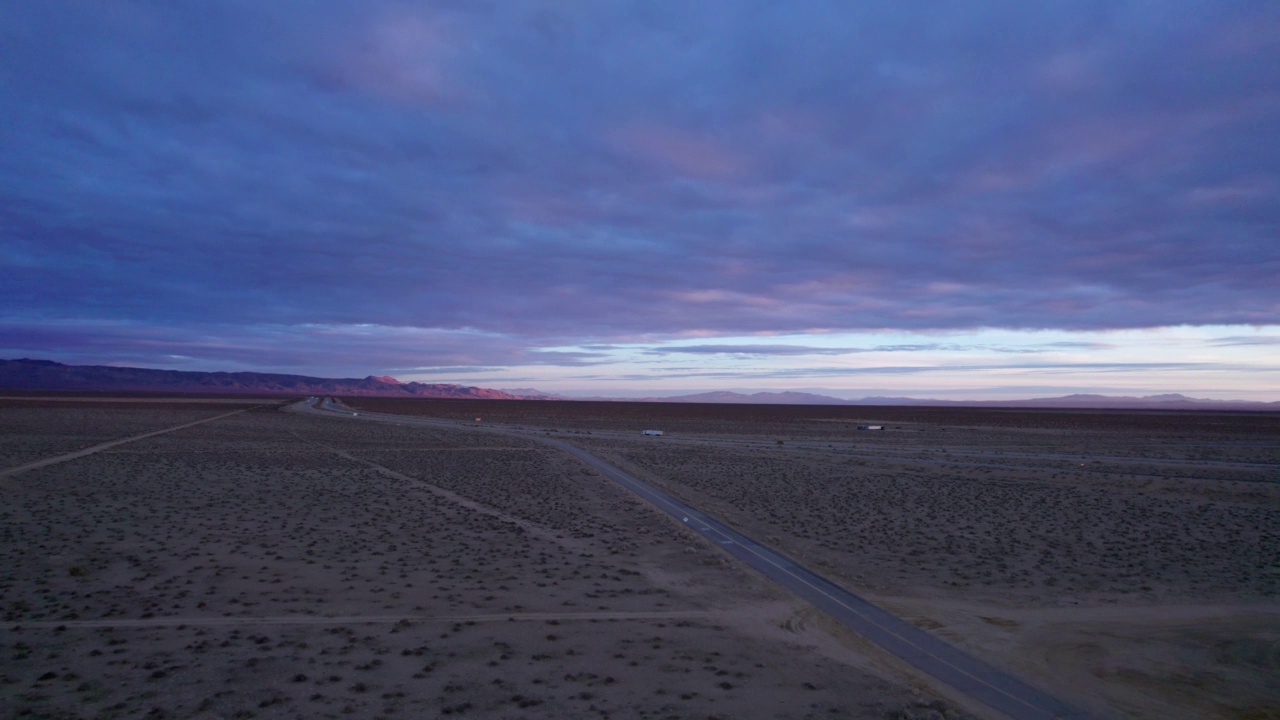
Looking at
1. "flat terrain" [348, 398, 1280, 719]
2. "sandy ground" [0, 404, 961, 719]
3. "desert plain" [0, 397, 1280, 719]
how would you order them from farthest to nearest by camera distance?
"flat terrain" [348, 398, 1280, 719], "desert plain" [0, 397, 1280, 719], "sandy ground" [0, 404, 961, 719]

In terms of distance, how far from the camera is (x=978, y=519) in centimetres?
1641

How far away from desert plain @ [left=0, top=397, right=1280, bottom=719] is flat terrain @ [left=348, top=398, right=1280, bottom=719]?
61 mm

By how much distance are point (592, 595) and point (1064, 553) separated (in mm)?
8871

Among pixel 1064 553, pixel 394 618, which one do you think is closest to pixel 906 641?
pixel 394 618

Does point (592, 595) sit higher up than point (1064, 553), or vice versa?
point (1064, 553)

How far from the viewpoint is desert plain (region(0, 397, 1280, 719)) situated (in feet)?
21.2

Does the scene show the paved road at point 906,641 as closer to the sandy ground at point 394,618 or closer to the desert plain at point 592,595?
the desert plain at point 592,595

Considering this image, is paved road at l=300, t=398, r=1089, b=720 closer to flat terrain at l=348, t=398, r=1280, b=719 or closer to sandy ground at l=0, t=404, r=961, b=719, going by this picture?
flat terrain at l=348, t=398, r=1280, b=719

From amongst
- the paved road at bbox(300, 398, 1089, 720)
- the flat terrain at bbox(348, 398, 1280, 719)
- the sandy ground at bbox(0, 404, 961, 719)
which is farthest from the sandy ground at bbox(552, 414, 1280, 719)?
the sandy ground at bbox(0, 404, 961, 719)

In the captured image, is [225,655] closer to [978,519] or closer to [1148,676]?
[1148,676]

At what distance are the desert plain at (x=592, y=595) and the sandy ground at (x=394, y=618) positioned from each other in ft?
0.14

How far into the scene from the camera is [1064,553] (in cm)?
1295

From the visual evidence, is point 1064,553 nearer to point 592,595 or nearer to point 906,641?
point 906,641

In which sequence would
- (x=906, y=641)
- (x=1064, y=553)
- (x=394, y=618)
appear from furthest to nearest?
(x=1064, y=553)
(x=394, y=618)
(x=906, y=641)
